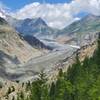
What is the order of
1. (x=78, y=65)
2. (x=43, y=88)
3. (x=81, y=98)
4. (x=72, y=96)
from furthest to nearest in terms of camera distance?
(x=78, y=65), (x=43, y=88), (x=72, y=96), (x=81, y=98)

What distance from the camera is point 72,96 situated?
119250 mm

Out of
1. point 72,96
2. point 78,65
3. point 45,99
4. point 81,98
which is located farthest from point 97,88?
point 78,65

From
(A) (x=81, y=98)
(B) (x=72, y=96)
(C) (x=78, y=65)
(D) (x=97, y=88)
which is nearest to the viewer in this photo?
(D) (x=97, y=88)

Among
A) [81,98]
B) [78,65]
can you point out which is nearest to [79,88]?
[81,98]

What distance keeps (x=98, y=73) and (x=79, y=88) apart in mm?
8076

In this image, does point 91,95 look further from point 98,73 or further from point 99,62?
point 99,62

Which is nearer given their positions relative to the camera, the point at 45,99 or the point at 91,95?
the point at 91,95

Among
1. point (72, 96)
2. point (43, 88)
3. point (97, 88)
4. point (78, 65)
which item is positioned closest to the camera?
point (97, 88)

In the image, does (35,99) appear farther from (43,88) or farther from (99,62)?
(99,62)

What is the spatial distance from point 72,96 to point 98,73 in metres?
11.8

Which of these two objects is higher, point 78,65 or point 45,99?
point 78,65

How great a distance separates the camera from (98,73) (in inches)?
4424

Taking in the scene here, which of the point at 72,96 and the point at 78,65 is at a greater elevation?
the point at 78,65

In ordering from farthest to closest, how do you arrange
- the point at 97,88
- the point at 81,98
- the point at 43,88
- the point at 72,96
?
the point at 43,88 < the point at 72,96 < the point at 81,98 < the point at 97,88
